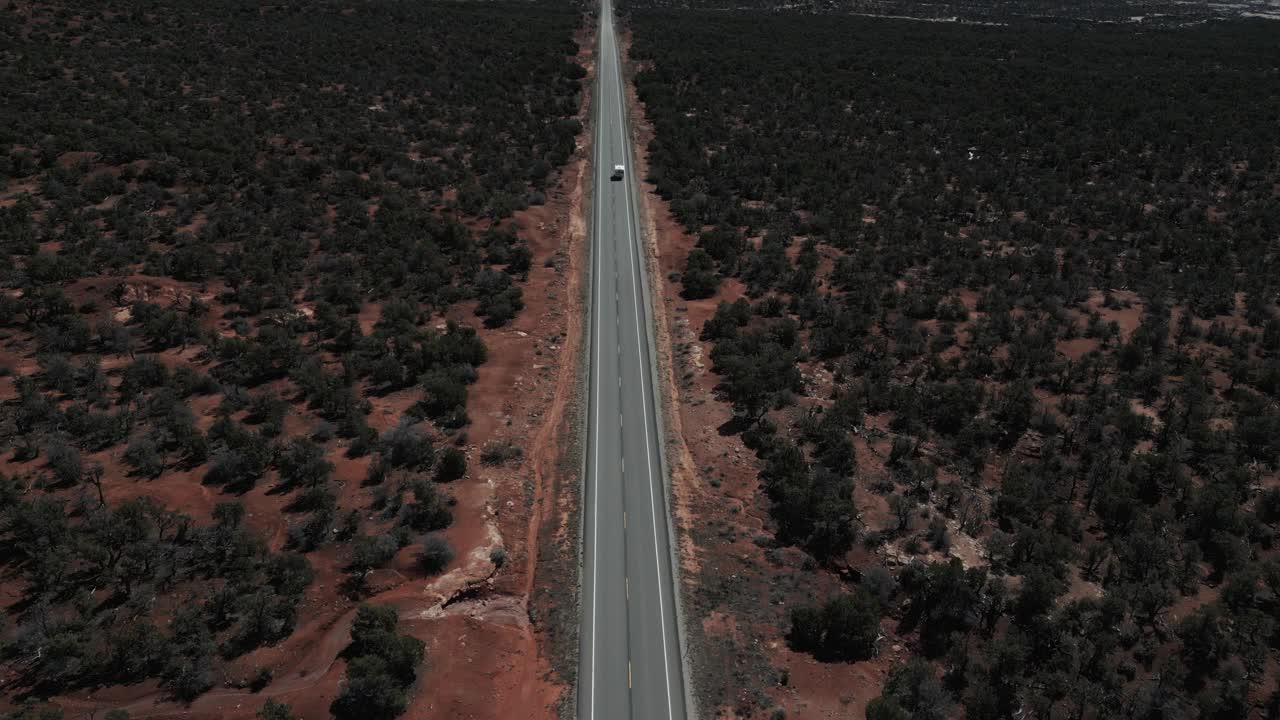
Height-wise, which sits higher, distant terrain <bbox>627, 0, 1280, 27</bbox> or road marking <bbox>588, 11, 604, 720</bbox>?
distant terrain <bbox>627, 0, 1280, 27</bbox>

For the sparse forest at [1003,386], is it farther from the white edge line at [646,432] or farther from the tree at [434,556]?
the tree at [434,556]

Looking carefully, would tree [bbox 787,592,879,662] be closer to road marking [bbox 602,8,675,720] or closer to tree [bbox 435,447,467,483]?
road marking [bbox 602,8,675,720]

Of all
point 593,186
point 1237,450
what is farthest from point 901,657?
point 593,186

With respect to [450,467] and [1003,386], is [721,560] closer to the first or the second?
[450,467]

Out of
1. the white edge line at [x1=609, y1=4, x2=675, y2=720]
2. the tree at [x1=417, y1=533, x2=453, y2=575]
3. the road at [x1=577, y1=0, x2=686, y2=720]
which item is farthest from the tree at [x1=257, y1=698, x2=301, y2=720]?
the white edge line at [x1=609, y1=4, x2=675, y2=720]

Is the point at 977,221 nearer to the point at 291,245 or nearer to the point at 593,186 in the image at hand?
the point at 593,186

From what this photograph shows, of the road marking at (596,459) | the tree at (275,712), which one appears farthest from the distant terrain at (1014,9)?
the tree at (275,712)

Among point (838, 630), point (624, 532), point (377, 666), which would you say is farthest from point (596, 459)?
point (377, 666)
